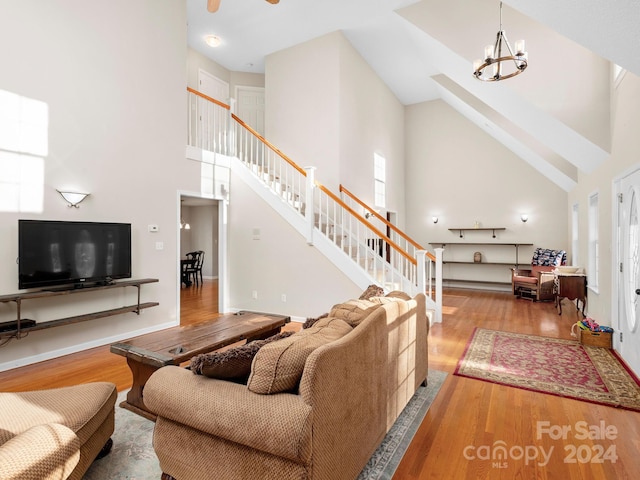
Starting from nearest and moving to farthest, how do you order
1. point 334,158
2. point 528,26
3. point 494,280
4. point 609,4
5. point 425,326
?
point 609,4, point 425,326, point 528,26, point 334,158, point 494,280

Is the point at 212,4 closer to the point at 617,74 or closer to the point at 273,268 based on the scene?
the point at 273,268

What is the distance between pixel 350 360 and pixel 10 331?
3.47 meters

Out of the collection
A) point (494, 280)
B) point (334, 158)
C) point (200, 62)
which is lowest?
point (494, 280)

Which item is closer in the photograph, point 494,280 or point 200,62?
point 200,62

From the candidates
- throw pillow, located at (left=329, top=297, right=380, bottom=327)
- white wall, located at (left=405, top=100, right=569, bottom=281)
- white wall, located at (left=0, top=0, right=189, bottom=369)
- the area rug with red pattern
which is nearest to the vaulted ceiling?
white wall, located at (left=405, top=100, right=569, bottom=281)

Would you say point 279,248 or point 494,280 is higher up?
point 279,248

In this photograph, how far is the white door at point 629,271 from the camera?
3.28 meters

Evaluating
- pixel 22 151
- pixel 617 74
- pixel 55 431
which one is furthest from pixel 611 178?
pixel 22 151

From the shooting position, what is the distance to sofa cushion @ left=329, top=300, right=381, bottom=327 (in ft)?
6.91

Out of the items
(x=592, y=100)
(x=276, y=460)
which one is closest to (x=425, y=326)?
(x=276, y=460)

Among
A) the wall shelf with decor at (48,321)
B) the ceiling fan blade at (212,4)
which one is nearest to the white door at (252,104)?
the ceiling fan blade at (212,4)

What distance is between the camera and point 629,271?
3506 mm

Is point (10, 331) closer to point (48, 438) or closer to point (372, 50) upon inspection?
point (48, 438)

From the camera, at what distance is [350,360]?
167 cm
